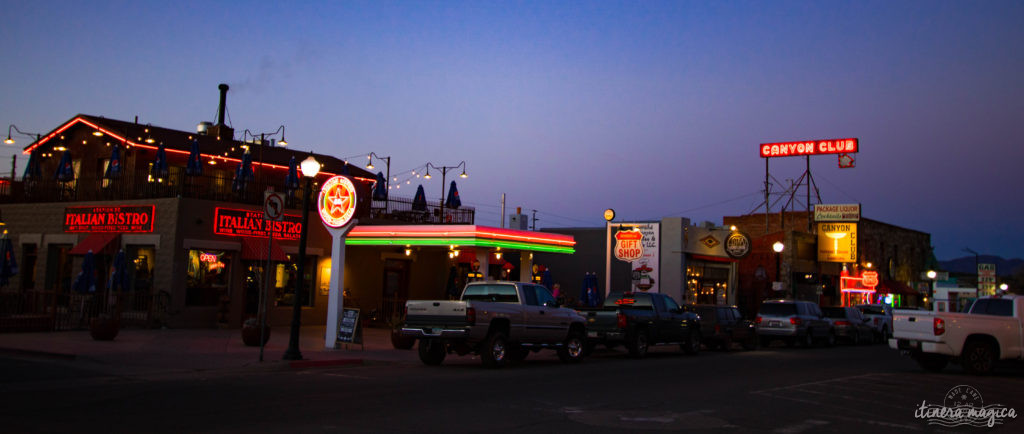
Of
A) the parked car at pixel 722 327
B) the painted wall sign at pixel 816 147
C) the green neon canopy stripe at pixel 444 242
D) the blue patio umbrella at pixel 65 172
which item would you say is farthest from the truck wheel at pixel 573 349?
the painted wall sign at pixel 816 147

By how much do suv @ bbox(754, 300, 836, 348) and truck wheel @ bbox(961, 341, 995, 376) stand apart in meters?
11.0

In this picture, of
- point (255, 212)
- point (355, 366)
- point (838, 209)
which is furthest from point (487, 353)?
point (838, 209)

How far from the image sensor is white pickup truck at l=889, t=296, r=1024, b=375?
59.3ft

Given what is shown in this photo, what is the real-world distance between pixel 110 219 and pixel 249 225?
489 centimetres

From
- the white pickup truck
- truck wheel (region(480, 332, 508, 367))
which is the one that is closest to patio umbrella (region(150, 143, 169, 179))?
truck wheel (region(480, 332, 508, 367))

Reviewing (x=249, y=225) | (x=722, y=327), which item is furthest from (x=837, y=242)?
(x=249, y=225)

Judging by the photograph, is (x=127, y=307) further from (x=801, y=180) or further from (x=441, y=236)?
(x=801, y=180)

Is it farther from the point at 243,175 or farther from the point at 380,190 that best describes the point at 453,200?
the point at 243,175

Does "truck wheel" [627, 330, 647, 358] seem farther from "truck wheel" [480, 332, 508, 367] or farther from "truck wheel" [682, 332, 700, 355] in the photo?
"truck wheel" [480, 332, 508, 367]

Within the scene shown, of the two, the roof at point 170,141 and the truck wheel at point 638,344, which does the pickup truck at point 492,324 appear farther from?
the roof at point 170,141

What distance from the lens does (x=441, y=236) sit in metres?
27.2

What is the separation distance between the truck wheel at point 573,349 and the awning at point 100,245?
54.2 feet

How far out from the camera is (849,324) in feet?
109

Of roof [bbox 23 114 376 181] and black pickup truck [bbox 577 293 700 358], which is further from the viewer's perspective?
roof [bbox 23 114 376 181]
